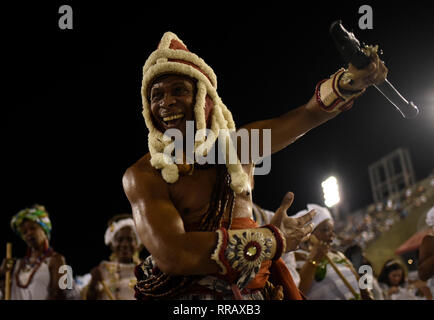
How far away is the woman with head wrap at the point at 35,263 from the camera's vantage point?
607 cm

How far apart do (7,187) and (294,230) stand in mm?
12842

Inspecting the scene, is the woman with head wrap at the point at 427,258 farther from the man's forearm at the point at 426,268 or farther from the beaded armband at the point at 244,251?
the beaded armband at the point at 244,251

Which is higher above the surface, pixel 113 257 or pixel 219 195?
pixel 113 257

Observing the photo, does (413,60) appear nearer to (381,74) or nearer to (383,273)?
(383,273)

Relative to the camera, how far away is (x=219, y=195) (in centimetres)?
227

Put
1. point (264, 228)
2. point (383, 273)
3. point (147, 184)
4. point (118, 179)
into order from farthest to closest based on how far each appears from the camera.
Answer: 1. point (118, 179)
2. point (383, 273)
3. point (147, 184)
4. point (264, 228)

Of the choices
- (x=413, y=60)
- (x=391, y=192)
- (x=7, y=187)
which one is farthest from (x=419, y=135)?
(x=7, y=187)

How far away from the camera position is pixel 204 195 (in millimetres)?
2283

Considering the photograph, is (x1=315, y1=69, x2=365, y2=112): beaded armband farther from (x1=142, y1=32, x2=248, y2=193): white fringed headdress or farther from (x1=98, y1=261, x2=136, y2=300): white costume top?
(x1=98, y1=261, x2=136, y2=300): white costume top

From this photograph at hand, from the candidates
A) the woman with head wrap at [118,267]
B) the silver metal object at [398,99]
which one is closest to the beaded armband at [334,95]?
the silver metal object at [398,99]

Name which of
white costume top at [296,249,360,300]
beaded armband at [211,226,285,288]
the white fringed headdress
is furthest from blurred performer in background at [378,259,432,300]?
beaded armband at [211,226,285,288]

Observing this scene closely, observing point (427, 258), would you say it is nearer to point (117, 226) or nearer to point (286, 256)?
point (286, 256)

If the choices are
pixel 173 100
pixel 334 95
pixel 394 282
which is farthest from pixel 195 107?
pixel 394 282

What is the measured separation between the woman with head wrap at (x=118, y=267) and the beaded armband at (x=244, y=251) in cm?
443
